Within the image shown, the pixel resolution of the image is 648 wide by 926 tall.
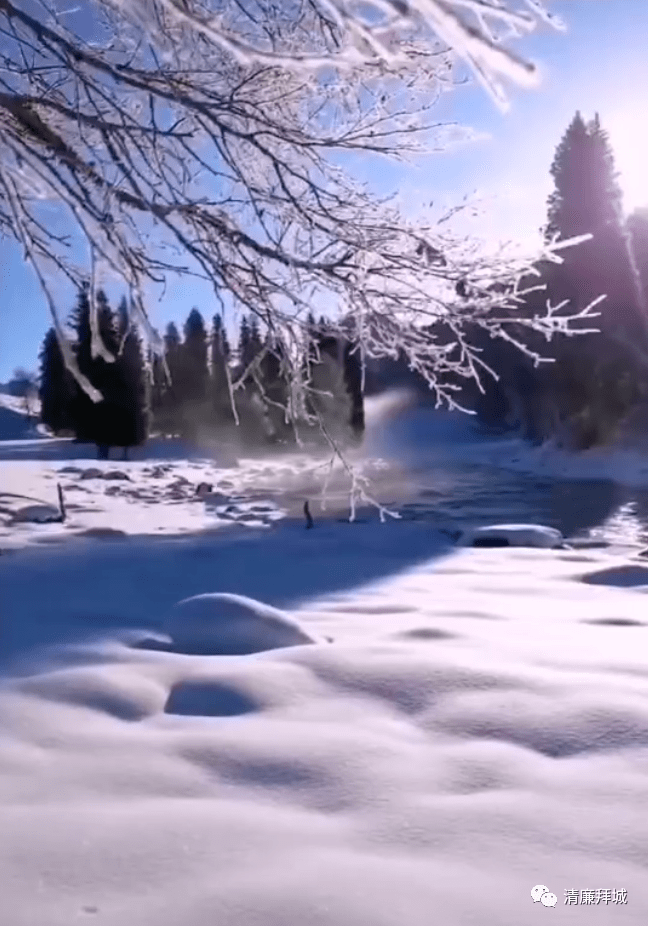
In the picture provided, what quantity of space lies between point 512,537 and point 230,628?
29.9 feet

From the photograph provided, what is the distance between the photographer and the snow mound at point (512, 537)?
500 inches

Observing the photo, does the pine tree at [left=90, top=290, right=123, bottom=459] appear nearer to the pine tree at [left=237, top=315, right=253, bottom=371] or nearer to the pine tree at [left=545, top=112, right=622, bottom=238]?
the pine tree at [left=545, top=112, right=622, bottom=238]

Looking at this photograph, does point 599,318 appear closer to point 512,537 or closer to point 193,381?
point 193,381

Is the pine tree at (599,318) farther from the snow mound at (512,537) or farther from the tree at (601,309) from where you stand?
the snow mound at (512,537)

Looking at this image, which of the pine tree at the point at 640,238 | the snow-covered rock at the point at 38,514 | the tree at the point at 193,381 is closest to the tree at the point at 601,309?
the pine tree at the point at 640,238

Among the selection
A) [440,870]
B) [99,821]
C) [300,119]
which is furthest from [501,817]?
[300,119]

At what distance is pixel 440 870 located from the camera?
190cm

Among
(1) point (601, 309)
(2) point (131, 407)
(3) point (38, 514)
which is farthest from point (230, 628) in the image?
(1) point (601, 309)

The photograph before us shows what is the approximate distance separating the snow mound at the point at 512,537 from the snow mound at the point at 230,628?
28.3 feet

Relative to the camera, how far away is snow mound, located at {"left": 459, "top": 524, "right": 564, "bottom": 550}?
12.7 metres

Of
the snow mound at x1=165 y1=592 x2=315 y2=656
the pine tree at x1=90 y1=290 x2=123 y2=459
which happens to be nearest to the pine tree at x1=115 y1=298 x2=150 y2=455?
the pine tree at x1=90 y1=290 x2=123 y2=459

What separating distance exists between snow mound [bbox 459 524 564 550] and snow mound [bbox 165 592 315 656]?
8614mm

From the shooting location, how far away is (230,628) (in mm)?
4336

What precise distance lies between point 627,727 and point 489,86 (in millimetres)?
1905
